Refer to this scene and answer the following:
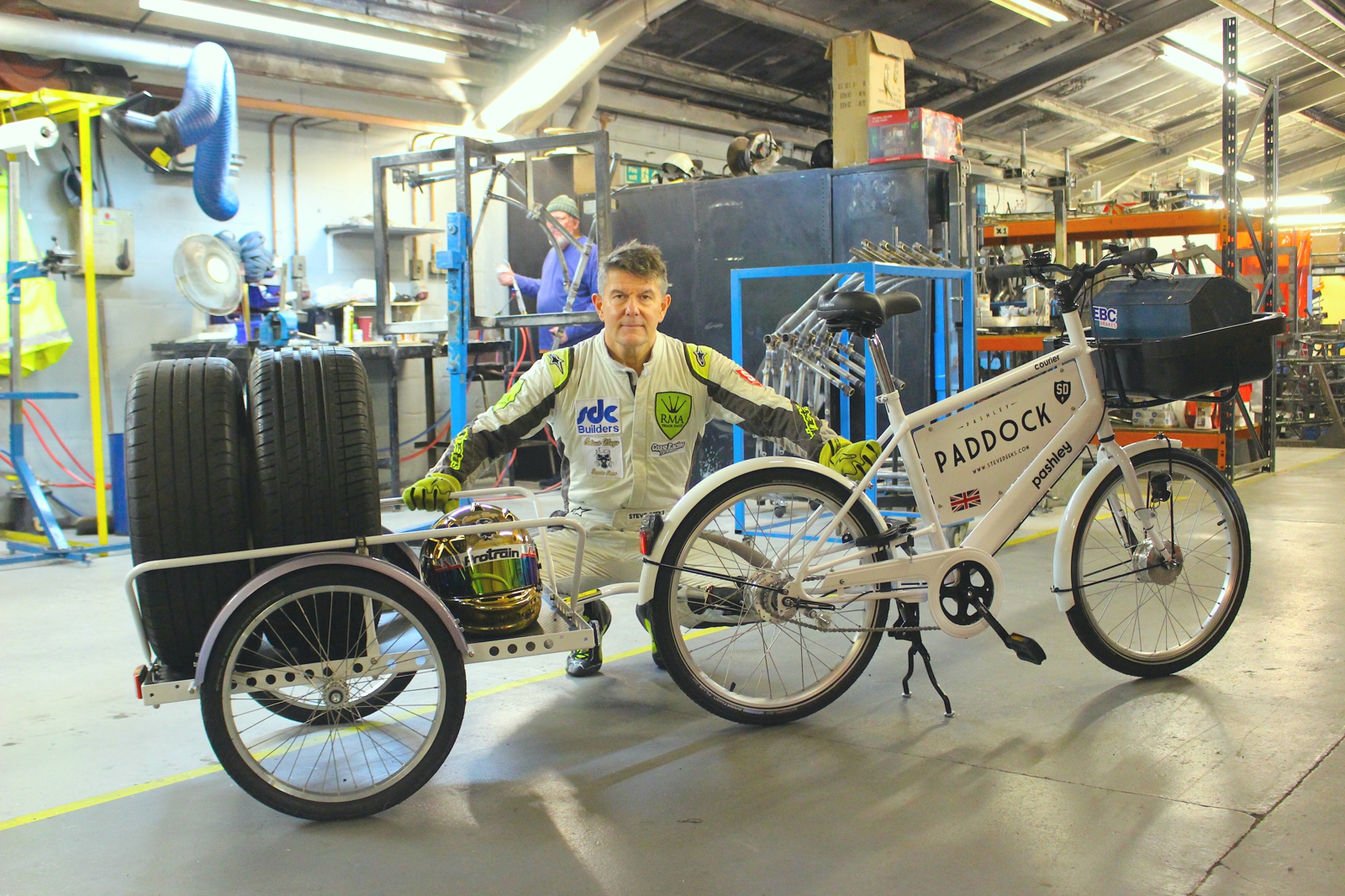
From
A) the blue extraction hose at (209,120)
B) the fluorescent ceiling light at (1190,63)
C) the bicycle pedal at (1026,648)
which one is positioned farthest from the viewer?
the fluorescent ceiling light at (1190,63)

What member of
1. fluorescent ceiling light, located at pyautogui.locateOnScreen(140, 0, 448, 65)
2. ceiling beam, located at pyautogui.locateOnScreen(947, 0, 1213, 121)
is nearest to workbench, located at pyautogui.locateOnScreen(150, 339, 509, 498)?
Result: fluorescent ceiling light, located at pyautogui.locateOnScreen(140, 0, 448, 65)

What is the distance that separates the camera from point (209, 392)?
2.17m

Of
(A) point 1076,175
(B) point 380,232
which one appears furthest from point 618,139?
(A) point 1076,175

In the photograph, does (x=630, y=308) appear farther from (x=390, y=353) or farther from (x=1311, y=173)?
(x=1311, y=173)

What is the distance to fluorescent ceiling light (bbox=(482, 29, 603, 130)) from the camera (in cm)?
725

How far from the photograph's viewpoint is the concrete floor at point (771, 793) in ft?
6.14

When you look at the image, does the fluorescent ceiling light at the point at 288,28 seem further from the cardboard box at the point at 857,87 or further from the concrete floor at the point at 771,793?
the concrete floor at the point at 771,793

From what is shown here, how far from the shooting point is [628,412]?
9.39 ft

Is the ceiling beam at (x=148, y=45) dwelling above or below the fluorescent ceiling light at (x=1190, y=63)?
below

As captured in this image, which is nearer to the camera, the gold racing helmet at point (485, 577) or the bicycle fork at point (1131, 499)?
the gold racing helmet at point (485, 577)

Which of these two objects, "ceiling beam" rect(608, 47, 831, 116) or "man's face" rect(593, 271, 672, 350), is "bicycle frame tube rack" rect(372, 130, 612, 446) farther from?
"ceiling beam" rect(608, 47, 831, 116)

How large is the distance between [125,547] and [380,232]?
2132 millimetres

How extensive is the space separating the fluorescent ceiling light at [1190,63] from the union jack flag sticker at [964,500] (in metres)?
9.97

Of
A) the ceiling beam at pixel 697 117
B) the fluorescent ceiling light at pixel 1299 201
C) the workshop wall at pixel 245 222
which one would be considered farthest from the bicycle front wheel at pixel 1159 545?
the fluorescent ceiling light at pixel 1299 201
